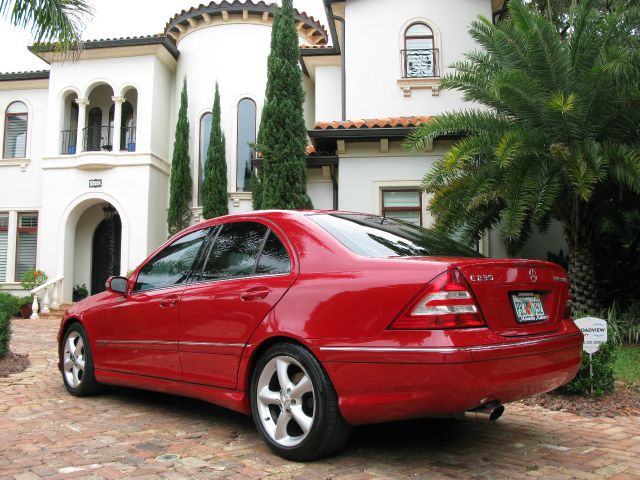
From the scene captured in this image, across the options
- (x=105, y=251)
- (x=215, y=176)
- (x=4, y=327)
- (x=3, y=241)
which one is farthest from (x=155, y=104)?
(x=4, y=327)

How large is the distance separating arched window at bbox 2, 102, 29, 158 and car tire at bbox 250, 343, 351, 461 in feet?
60.1

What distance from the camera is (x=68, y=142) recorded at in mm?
17766

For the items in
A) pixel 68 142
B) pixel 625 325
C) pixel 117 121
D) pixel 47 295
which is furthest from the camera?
pixel 68 142

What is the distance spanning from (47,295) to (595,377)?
15231 millimetres

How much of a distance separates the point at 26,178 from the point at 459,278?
18.5 meters

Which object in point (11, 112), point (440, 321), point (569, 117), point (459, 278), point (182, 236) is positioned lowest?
point (440, 321)

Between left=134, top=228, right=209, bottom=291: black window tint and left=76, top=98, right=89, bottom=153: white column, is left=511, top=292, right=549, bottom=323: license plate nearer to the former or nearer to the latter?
left=134, top=228, right=209, bottom=291: black window tint

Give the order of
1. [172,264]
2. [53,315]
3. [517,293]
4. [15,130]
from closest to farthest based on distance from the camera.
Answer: [517,293], [172,264], [53,315], [15,130]

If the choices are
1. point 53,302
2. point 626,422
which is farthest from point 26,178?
point 626,422

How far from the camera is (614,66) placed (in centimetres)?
746

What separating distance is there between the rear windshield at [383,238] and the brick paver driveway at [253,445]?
1.23 meters

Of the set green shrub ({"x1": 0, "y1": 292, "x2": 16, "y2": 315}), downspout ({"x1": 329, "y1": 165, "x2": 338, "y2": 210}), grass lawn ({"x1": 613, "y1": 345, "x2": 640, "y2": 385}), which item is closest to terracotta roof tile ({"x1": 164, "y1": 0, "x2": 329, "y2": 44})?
downspout ({"x1": 329, "y1": 165, "x2": 338, "y2": 210})

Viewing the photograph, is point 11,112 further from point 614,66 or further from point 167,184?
point 614,66

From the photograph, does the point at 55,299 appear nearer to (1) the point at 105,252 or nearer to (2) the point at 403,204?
(1) the point at 105,252
